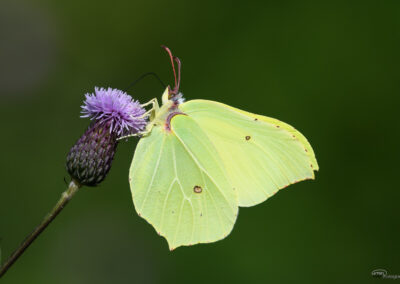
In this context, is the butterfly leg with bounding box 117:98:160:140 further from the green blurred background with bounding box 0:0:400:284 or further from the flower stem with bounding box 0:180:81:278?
the green blurred background with bounding box 0:0:400:284

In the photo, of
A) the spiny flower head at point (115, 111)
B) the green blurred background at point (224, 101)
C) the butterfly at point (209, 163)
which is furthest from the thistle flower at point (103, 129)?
the green blurred background at point (224, 101)

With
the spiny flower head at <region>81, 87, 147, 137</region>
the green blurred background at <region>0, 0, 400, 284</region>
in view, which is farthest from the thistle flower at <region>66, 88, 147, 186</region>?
the green blurred background at <region>0, 0, 400, 284</region>

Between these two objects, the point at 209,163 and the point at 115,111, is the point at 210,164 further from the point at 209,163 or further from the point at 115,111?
the point at 115,111

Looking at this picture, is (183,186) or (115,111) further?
(183,186)

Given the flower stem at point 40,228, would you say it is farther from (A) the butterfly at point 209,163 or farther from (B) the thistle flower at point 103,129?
(A) the butterfly at point 209,163

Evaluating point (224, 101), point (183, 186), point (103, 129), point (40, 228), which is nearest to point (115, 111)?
point (103, 129)

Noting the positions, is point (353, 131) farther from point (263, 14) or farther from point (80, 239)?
point (80, 239)

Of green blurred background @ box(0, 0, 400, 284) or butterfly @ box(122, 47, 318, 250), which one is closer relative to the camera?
butterfly @ box(122, 47, 318, 250)
